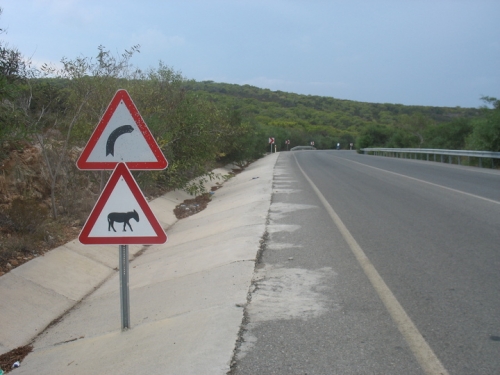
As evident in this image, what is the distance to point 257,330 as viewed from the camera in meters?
4.67

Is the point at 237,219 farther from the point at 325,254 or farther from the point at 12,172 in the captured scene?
the point at 12,172

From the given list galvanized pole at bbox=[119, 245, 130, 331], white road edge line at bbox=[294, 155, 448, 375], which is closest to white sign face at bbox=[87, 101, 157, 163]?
galvanized pole at bbox=[119, 245, 130, 331]

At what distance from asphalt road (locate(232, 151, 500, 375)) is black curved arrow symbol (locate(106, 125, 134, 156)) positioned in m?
2.01

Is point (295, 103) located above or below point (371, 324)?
above

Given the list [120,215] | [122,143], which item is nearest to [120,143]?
[122,143]

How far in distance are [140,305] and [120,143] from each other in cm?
231

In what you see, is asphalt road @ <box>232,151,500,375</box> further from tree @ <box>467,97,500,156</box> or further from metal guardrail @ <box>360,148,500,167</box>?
tree @ <box>467,97,500,156</box>

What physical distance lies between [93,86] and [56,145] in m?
1.43

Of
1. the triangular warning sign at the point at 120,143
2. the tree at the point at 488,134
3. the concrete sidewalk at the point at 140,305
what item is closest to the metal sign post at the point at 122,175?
the triangular warning sign at the point at 120,143

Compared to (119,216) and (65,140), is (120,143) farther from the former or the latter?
(65,140)

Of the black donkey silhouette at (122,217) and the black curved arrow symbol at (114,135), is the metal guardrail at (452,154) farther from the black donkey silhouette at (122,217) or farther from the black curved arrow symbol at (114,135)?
the black donkey silhouette at (122,217)

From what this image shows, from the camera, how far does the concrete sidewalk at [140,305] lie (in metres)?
4.50

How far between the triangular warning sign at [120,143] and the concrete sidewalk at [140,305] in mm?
1607

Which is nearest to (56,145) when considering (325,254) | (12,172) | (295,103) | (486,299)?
(12,172)
